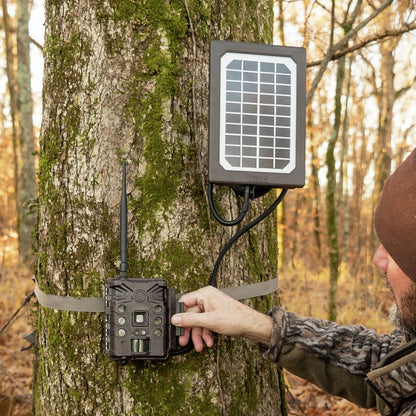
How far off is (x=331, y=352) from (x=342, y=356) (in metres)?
0.04

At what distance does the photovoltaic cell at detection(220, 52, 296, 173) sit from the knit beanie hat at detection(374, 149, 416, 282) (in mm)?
345

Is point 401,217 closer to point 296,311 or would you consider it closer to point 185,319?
point 185,319

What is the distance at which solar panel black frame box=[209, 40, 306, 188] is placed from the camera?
1337 millimetres

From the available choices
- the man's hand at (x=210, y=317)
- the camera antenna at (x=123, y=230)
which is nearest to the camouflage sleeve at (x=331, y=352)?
the man's hand at (x=210, y=317)

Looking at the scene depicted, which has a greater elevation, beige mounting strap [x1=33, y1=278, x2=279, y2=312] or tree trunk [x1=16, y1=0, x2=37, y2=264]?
tree trunk [x1=16, y1=0, x2=37, y2=264]

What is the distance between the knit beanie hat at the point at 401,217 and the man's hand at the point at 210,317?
1.61 ft

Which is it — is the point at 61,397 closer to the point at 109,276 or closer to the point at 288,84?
the point at 109,276

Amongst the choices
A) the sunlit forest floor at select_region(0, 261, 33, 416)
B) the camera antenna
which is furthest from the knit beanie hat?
the sunlit forest floor at select_region(0, 261, 33, 416)

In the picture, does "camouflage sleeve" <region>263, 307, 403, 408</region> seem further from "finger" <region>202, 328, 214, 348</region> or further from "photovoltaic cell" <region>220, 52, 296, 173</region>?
"photovoltaic cell" <region>220, 52, 296, 173</region>

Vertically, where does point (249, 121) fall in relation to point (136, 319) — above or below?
above

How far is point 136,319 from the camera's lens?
4.30ft

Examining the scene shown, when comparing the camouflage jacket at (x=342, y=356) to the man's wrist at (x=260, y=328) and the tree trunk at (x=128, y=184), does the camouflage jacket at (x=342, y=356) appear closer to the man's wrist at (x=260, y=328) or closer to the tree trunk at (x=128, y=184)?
the man's wrist at (x=260, y=328)

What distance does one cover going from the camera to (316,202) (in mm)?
12195

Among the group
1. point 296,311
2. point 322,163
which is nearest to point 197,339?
point 296,311
